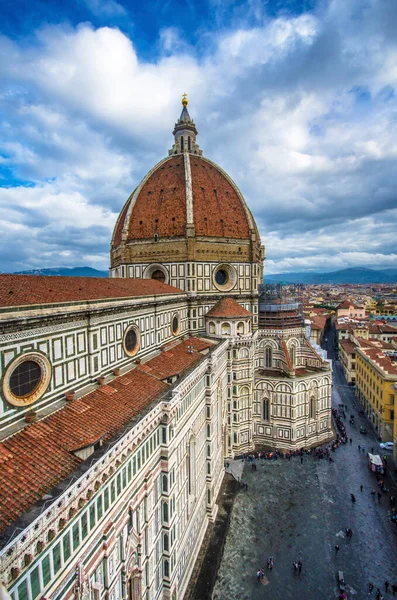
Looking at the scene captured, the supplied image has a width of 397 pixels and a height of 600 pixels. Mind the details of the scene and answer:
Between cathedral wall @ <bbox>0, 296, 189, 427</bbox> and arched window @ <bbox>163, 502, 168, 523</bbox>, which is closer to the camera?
cathedral wall @ <bbox>0, 296, 189, 427</bbox>

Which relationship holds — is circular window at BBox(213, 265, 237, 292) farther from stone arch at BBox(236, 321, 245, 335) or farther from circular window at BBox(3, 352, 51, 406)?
circular window at BBox(3, 352, 51, 406)

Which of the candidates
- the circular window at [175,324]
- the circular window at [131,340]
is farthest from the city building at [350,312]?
the circular window at [131,340]

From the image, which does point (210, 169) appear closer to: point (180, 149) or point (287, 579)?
point (180, 149)

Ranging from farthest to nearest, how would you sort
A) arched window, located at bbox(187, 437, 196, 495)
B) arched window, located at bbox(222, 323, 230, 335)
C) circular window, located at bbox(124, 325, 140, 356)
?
arched window, located at bbox(222, 323, 230, 335) < circular window, located at bbox(124, 325, 140, 356) < arched window, located at bbox(187, 437, 196, 495)

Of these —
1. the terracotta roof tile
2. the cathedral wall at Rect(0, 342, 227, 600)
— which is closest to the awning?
the cathedral wall at Rect(0, 342, 227, 600)

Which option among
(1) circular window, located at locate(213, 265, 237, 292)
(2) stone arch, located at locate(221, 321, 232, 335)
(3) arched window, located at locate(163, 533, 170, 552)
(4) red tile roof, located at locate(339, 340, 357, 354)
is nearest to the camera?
(3) arched window, located at locate(163, 533, 170, 552)

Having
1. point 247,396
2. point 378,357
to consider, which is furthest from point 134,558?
point 378,357
